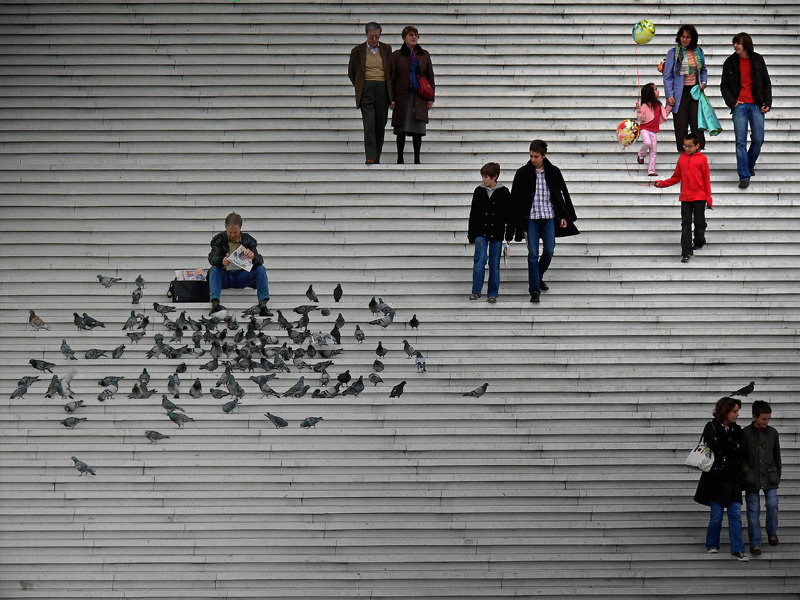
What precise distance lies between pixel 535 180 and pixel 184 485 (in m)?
4.47

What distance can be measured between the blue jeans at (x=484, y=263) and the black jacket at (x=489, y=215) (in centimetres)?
7

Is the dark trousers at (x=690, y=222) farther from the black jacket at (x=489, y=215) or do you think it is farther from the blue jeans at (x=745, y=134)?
the black jacket at (x=489, y=215)

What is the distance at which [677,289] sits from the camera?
1013 cm

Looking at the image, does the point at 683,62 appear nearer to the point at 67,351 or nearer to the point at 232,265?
the point at 232,265

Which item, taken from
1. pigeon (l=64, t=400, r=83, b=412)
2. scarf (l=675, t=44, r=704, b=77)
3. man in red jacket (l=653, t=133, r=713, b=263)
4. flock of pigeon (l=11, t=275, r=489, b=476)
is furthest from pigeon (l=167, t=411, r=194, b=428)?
scarf (l=675, t=44, r=704, b=77)

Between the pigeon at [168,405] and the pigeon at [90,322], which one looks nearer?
the pigeon at [168,405]

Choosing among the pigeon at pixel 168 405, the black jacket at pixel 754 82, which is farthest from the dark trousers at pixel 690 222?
the pigeon at pixel 168 405

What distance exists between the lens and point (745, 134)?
1129 centimetres

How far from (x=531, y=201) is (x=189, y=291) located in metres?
3.54

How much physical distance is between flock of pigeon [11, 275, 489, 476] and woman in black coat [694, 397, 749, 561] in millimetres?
2085

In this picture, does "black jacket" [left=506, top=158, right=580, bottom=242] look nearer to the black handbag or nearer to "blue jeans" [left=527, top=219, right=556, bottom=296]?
"blue jeans" [left=527, top=219, right=556, bottom=296]

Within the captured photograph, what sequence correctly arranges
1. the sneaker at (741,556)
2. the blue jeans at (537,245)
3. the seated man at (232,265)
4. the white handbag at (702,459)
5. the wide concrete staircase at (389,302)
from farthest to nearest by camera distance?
the blue jeans at (537,245) < the seated man at (232,265) < the wide concrete staircase at (389,302) < the sneaker at (741,556) < the white handbag at (702,459)

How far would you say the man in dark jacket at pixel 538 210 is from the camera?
9.89 metres

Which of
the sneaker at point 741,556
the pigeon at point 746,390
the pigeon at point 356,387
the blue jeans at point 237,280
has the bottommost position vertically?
the sneaker at point 741,556
